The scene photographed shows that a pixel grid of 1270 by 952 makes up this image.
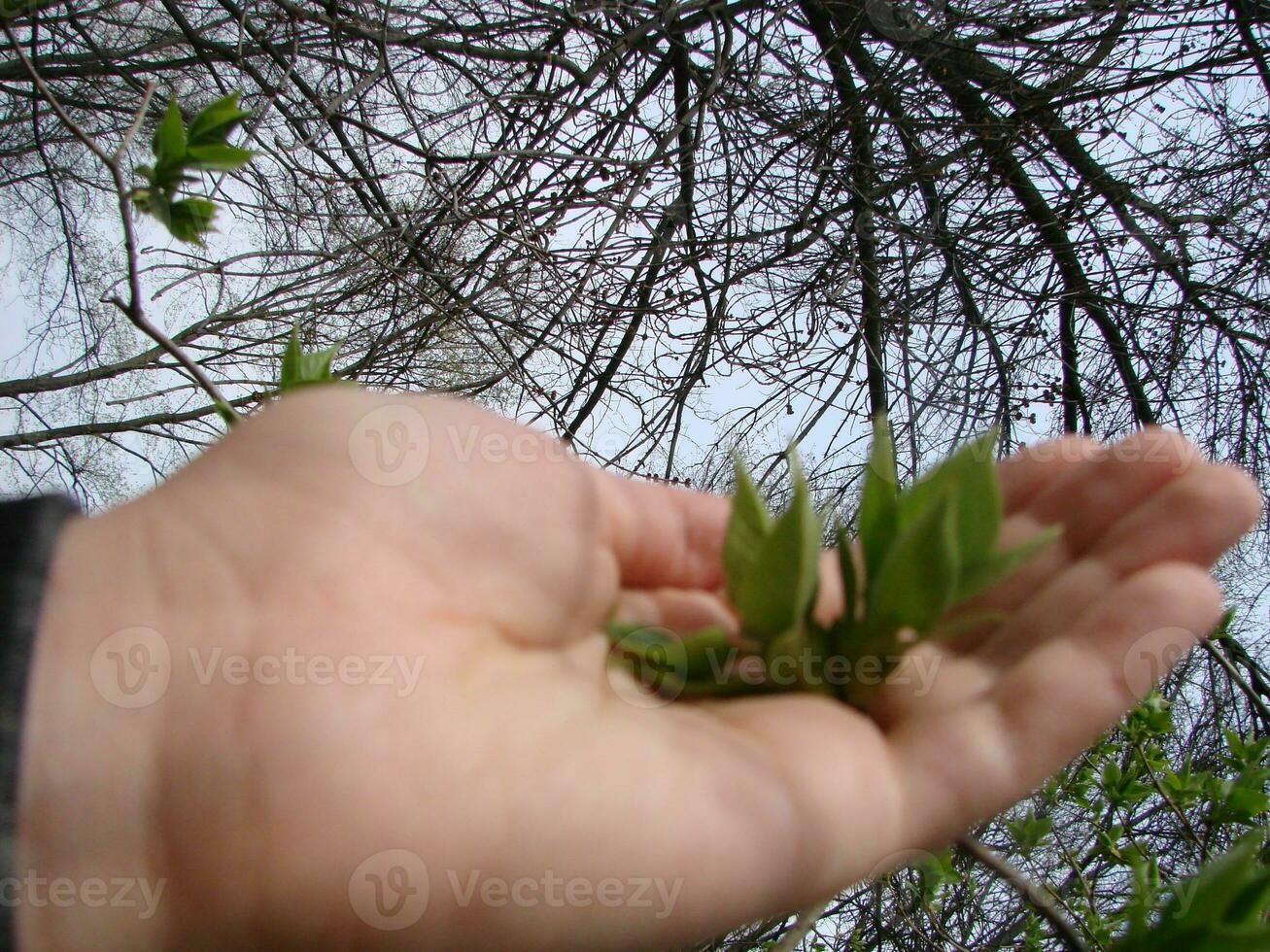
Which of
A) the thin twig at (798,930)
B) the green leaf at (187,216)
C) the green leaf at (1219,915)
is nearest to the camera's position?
the green leaf at (1219,915)

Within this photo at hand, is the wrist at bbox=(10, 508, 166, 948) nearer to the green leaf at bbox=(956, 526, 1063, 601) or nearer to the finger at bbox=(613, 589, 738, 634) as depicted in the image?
the finger at bbox=(613, 589, 738, 634)

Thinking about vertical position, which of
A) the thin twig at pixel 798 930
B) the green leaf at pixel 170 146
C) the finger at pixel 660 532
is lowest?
the thin twig at pixel 798 930

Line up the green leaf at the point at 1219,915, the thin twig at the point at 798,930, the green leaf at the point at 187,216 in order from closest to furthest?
the green leaf at the point at 1219,915
the thin twig at the point at 798,930
the green leaf at the point at 187,216

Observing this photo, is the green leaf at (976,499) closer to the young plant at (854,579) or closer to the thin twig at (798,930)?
the young plant at (854,579)

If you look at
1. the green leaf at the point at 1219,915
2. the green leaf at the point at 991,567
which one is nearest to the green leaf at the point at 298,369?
the green leaf at the point at 991,567

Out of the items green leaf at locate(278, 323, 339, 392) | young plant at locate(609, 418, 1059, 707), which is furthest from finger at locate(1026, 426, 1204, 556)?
green leaf at locate(278, 323, 339, 392)

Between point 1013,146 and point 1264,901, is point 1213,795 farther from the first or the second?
point 1013,146
